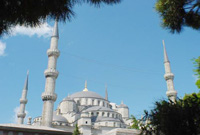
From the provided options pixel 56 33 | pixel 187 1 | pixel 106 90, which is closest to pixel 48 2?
pixel 187 1

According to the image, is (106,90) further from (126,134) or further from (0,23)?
(0,23)

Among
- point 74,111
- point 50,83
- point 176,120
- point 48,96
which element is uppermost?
point 50,83

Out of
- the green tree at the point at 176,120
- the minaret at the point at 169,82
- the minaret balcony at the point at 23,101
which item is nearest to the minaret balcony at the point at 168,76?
the minaret at the point at 169,82

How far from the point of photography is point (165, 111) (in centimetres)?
645

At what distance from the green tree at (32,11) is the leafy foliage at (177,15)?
174 cm

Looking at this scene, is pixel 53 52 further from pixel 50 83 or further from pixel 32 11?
pixel 32 11

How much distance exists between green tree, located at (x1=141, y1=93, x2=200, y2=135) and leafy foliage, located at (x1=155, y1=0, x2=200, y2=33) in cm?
223

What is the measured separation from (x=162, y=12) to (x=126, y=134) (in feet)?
22.5

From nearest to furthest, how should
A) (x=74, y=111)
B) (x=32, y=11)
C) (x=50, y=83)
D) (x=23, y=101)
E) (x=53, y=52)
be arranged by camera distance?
(x=32, y=11) → (x=50, y=83) → (x=53, y=52) → (x=23, y=101) → (x=74, y=111)

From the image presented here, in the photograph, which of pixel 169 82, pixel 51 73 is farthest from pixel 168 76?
pixel 51 73

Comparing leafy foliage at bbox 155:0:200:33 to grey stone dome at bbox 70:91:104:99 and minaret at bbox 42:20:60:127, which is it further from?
grey stone dome at bbox 70:91:104:99

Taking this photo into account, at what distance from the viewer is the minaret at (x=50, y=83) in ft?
80.1

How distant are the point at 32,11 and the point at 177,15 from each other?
3.72 m

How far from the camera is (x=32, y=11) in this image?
4.46 meters
